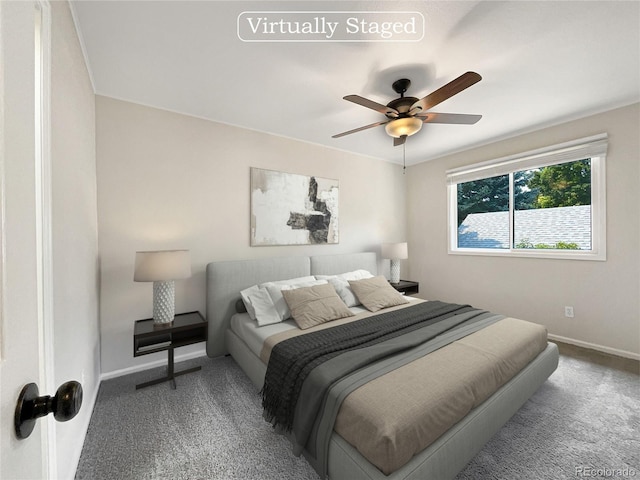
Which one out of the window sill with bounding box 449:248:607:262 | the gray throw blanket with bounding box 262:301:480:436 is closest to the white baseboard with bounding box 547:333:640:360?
the window sill with bounding box 449:248:607:262

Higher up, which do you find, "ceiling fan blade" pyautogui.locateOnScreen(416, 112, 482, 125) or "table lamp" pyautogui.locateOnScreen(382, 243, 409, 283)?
"ceiling fan blade" pyautogui.locateOnScreen(416, 112, 482, 125)

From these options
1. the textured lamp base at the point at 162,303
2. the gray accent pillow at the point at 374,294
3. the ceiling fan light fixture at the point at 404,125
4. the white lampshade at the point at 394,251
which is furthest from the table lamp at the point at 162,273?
the white lampshade at the point at 394,251

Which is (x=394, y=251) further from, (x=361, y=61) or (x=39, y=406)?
(x=39, y=406)

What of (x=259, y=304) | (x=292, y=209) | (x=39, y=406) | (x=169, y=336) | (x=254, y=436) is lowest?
(x=254, y=436)

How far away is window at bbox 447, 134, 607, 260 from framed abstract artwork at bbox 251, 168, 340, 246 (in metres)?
1.99

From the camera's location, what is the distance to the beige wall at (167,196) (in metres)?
2.46

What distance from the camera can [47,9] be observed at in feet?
3.84

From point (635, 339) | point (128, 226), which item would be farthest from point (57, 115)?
point (635, 339)

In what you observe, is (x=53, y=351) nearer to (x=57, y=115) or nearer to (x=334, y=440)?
(x=57, y=115)

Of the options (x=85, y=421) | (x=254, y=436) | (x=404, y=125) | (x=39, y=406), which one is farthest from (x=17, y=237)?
(x=404, y=125)

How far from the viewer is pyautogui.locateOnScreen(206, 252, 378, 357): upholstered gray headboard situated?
280 cm

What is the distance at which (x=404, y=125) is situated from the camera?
7.26ft

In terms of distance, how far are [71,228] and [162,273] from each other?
2.64ft

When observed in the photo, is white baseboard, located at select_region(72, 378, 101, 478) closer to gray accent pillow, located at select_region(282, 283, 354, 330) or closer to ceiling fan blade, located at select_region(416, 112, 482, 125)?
gray accent pillow, located at select_region(282, 283, 354, 330)
